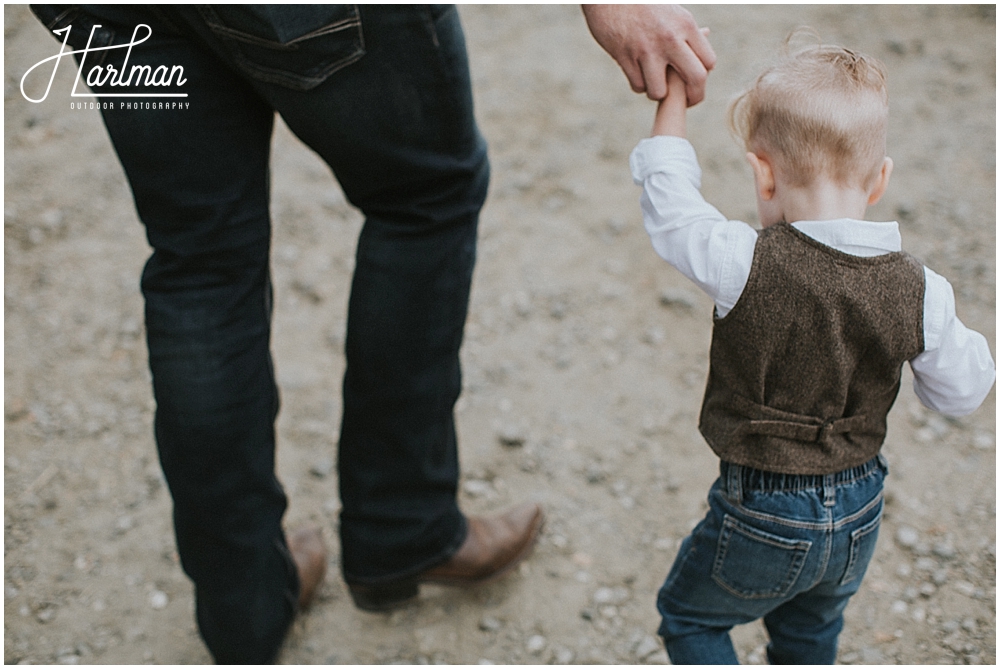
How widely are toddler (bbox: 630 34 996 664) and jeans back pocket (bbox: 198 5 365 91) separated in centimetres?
41

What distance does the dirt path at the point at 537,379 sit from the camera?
172 centimetres

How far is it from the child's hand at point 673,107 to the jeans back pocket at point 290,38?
403mm

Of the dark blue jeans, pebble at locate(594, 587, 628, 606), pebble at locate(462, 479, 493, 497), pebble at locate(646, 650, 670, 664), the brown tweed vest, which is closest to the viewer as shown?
the brown tweed vest

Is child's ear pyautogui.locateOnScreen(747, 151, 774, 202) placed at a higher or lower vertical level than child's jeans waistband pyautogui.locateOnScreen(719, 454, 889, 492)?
higher

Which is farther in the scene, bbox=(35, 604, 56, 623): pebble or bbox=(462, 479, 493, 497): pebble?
bbox=(462, 479, 493, 497): pebble

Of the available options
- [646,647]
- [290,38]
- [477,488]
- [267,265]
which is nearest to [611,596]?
[646,647]

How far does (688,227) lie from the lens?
3.66ft

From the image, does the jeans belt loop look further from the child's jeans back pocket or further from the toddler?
the child's jeans back pocket

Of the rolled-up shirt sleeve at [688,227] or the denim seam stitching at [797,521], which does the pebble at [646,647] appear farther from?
the rolled-up shirt sleeve at [688,227]

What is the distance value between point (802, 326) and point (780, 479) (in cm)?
23

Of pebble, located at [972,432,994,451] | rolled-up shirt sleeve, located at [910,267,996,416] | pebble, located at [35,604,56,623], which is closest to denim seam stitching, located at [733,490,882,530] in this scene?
rolled-up shirt sleeve, located at [910,267,996,416]

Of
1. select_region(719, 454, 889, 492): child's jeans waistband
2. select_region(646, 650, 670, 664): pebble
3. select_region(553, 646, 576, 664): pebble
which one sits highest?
select_region(719, 454, 889, 492): child's jeans waistband

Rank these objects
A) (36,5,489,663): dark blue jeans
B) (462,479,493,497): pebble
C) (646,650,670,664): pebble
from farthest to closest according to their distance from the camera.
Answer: (462,479,493,497): pebble < (646,650,670,664): pebble < (36,5,489,663): dark blue jeans

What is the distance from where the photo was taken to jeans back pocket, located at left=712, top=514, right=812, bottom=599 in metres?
1.19
